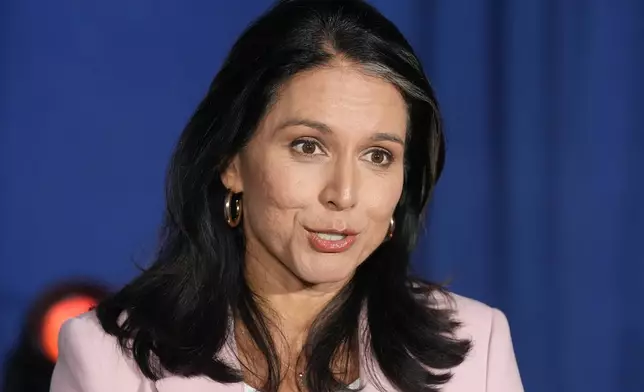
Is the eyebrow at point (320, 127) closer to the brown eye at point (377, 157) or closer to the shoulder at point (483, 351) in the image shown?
the brown eye at point (377, 157)

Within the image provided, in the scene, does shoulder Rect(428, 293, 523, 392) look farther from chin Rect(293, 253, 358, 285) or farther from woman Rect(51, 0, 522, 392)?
chin Rect(293, 253, 358, 285)

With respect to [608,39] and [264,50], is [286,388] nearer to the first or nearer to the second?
[264,50]

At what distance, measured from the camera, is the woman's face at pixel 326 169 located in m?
1.42

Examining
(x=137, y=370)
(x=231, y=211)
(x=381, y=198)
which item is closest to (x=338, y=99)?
(x=381, y=198)

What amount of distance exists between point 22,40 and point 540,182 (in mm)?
1052

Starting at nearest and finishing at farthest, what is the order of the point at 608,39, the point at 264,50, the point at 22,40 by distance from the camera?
the point at 264,50
the point at 22,40
the point at 608,39

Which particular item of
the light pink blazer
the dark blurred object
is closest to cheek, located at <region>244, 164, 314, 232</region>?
the light pink blazer

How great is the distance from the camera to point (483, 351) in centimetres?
163

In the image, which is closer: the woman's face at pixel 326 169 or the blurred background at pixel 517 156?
the woman's face at pixel 326 169

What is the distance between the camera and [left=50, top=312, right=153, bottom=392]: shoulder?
1471mm

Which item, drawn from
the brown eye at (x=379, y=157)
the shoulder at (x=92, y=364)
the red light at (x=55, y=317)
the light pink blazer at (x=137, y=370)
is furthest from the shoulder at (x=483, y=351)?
the red light at (x=55, y=317)

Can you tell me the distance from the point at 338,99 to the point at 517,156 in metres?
0.73

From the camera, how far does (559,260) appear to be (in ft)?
6.74

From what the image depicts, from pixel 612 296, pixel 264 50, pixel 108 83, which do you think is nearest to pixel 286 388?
pixel 264 50
